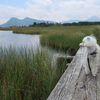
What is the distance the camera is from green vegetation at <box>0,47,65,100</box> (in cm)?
415

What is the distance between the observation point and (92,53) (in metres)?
4.34

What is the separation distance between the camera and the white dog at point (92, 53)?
13.8 feet

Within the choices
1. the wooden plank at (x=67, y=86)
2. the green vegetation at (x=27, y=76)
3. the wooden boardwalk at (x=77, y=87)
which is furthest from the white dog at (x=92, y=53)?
the green vegetation at (x=27, y=76)

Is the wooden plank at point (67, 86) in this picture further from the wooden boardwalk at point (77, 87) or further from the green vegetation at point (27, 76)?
the green vegetation at point (27, 76)

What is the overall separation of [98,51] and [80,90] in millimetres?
969

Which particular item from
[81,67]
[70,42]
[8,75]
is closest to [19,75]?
[8,75]

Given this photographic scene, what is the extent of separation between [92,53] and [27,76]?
1.19 metres

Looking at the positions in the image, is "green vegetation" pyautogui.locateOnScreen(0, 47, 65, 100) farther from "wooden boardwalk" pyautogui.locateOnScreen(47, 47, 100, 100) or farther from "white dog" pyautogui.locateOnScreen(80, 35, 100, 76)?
"white dog" pyautogui.locateOnScreen(80, 35, 100, 76)

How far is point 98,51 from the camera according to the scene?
4.32m

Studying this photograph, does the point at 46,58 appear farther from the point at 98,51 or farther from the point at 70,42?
the point at 70,42

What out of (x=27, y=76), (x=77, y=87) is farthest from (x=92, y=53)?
(x=27, y=76)

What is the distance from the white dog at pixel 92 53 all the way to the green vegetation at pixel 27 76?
2.08 ft

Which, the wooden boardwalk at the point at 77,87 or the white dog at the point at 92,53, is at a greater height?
the white dog at the point at 92,53

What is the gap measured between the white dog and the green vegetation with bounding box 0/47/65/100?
63 centimetres
